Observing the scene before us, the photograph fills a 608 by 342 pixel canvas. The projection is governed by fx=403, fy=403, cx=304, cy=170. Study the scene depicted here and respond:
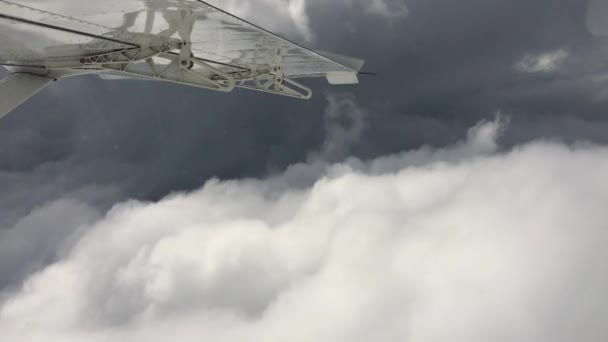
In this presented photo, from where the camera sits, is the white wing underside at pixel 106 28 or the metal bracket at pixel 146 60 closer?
the white wing underside at pixel 106 28

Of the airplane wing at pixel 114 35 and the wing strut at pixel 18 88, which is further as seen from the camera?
the wing strut at pixel 18 88

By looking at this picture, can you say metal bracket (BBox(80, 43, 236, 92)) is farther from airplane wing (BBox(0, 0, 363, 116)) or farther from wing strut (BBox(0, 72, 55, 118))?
wing strut (BBox(0, 72, 55, 118))

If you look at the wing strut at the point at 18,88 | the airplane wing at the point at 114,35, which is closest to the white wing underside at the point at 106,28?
the airplane wing at the point at 114,35

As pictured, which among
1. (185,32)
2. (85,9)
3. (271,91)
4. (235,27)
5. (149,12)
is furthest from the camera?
(271,91)

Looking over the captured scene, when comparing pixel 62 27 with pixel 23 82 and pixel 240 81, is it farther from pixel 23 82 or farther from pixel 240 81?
pixel 240 81

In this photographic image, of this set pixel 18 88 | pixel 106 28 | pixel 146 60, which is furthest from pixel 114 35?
pixel 18 88

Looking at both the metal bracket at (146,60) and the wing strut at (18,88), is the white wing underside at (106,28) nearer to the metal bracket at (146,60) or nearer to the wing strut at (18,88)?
the metal bracket at (146,60)

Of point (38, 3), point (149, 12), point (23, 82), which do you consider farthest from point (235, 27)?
point (23, 82)

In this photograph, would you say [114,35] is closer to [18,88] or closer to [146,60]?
[146,60]
